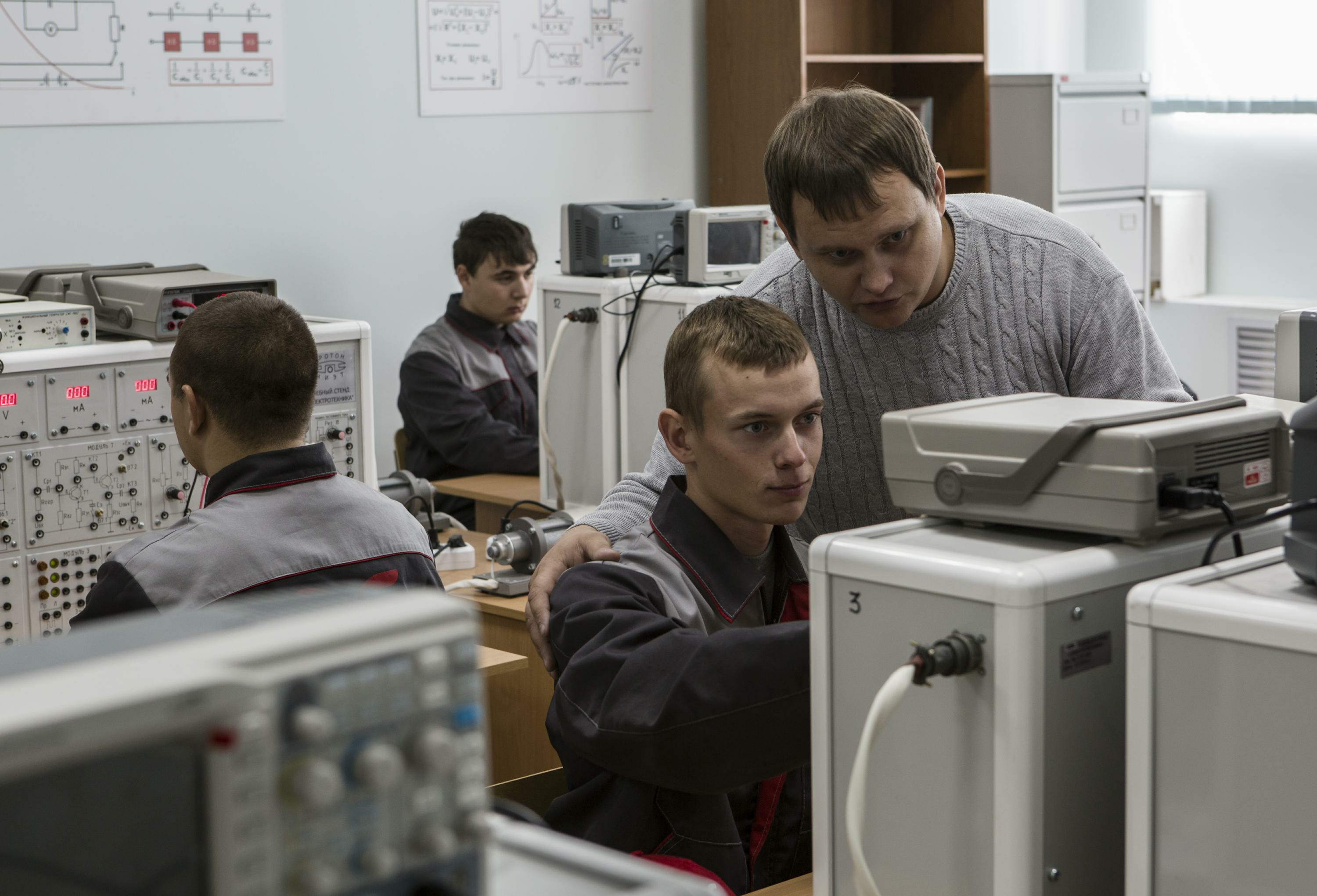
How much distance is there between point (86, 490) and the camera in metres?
2.48

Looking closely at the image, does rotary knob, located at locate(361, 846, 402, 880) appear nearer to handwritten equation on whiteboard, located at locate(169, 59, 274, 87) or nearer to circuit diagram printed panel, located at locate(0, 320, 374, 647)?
circuit diagram printed panel, located at locate(0, 320, 374, 647)

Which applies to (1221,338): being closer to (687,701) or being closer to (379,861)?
(687,701)

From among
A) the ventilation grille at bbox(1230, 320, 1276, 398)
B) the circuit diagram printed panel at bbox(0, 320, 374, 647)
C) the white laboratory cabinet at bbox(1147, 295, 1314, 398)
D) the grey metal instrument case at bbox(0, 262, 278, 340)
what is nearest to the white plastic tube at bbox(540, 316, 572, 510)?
the grey metal instrument case at bbox(0, 262, 278, 340)

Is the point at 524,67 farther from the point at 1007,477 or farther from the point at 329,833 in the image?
the point at 329,833

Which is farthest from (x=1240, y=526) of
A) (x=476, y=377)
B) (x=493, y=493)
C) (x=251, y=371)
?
(x=476, y=377)

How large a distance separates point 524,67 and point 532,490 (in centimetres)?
161

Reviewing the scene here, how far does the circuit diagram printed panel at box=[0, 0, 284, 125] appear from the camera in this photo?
139 inches

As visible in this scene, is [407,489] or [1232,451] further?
[407,489]

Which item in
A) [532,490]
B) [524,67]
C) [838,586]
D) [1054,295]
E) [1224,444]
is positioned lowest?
[532,490]

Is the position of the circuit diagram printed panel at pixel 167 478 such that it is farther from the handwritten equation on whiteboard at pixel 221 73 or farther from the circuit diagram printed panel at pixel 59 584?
the handwritten equation on whiteboard at pixel 221 73

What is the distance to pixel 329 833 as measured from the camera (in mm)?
539

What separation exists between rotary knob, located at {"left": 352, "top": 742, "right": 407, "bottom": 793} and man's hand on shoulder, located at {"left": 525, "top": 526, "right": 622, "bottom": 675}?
872 millimetres

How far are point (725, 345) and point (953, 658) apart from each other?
2.08ft

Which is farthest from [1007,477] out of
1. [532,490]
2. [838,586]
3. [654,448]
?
[532,490]
